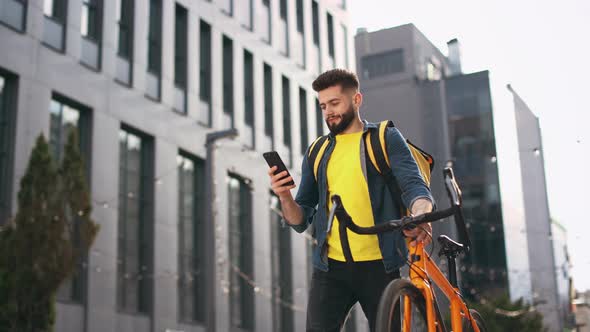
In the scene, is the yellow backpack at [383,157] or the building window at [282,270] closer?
the yellow backpack at [383,157]

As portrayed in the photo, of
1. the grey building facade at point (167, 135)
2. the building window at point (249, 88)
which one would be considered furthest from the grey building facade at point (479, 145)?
the building window at point (249, 88)

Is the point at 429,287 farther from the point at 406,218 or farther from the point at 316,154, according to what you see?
the point at 316,154

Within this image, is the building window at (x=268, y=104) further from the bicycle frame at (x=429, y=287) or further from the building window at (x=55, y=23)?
the bicycle frame at (x=429, y=287)

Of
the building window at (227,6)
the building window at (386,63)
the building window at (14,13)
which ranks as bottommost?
the building window at (14,13)

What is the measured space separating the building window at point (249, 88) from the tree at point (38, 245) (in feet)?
38.0

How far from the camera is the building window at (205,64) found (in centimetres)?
2550

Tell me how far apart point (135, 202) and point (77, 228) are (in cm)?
494

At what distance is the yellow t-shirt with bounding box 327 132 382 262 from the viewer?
3.75 meters

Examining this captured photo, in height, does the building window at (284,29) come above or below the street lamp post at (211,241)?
above

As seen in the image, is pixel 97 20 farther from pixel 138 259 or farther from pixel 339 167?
pixel 339 167

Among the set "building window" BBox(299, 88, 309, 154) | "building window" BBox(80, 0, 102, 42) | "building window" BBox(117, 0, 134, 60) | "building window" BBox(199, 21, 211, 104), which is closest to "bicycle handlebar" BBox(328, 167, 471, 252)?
"building window" BBox(80, 0, 102, 42)

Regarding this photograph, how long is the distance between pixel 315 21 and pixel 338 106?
1202 inches

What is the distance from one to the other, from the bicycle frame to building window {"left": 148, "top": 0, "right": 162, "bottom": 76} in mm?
19983

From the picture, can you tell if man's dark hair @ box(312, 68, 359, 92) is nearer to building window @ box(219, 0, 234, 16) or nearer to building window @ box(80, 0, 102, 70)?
building window @ box(80, 0, 102, 70)
